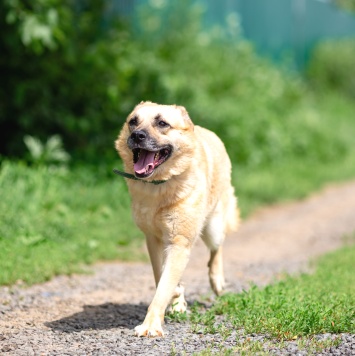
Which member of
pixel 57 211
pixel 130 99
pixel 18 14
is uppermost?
pixel 18 14

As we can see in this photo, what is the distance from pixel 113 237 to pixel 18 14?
9.50 feet

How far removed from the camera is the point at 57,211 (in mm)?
8805

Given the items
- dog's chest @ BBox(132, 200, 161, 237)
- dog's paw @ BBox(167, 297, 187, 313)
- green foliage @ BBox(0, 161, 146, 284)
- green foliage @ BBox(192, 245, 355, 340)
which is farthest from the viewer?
green foliage @ BBox(0, 161, 146, 284)

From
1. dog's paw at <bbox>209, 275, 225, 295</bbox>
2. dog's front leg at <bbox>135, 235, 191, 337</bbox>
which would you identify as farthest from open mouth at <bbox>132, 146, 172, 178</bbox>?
dog's paw at <bbox>209, 275, 225, 295</bbox>

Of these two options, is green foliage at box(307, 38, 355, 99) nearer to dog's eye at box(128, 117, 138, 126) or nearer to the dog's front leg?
dog's eye at box(128, 117, 138, 126)

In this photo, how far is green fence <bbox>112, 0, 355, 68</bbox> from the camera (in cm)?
1675

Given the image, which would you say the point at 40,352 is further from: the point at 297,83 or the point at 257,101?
the point at 297,83

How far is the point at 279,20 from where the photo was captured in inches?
798

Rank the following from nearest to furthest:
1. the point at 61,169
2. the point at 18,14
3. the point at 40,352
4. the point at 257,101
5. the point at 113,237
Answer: the point at 40,352, the point at 113,237, the point at 18,14, the point at 61,169, the point at 257,101

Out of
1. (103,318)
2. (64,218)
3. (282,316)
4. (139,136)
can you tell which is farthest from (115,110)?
(282,316)

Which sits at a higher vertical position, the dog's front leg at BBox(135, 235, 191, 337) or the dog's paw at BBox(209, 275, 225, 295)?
the dog's front leg at BBox(135, 235, 191, 337)

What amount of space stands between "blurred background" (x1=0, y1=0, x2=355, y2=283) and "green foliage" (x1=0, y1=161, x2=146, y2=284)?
17mm

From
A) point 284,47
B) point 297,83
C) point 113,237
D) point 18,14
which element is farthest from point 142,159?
point 284,47

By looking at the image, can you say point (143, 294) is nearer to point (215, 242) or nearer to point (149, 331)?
point (215, 242)
